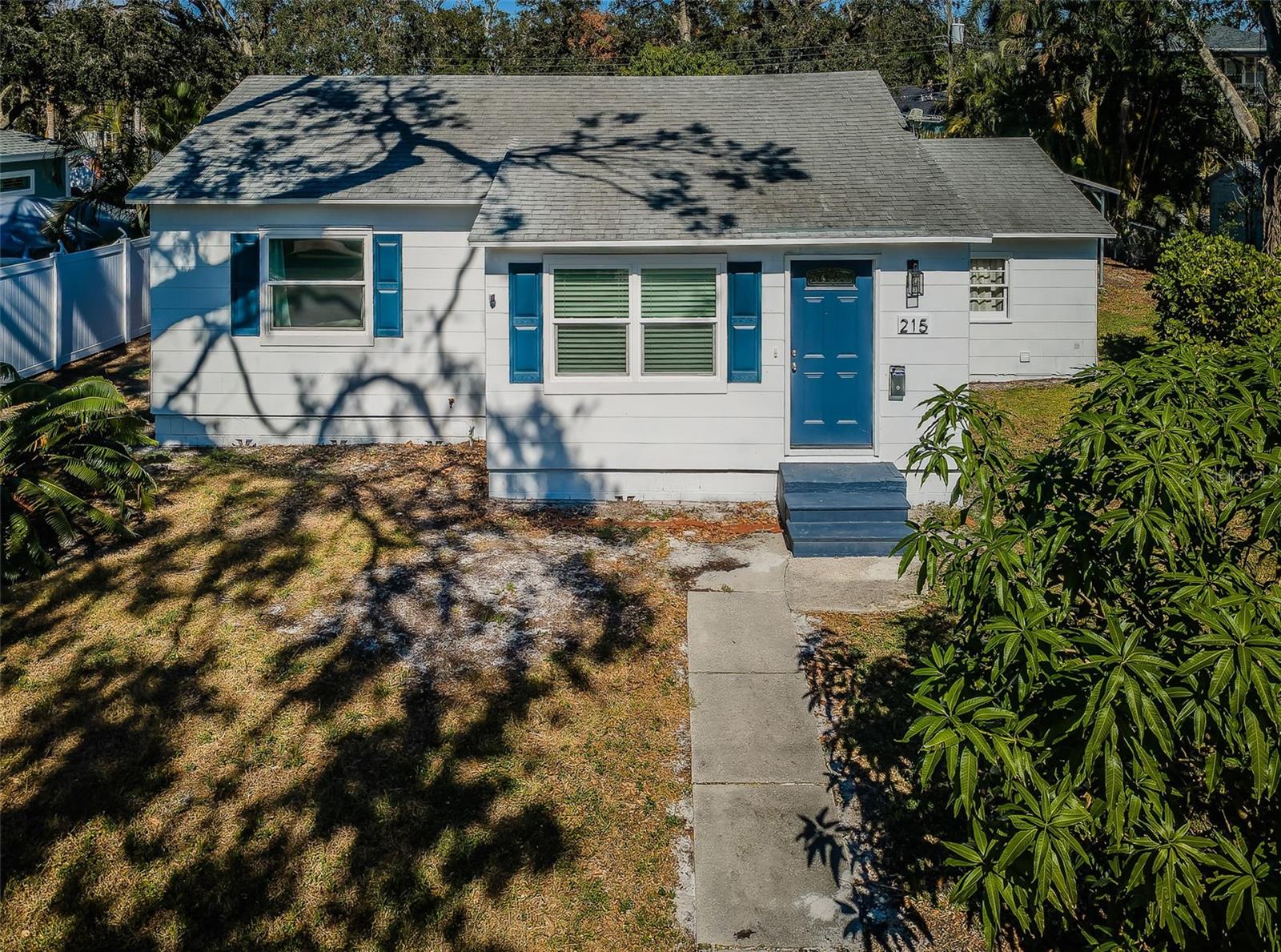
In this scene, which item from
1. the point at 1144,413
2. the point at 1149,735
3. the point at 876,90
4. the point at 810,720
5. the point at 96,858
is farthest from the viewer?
the point at 876,90

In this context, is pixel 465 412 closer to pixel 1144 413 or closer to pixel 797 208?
pixel 797 208

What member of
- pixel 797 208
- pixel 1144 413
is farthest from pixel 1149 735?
pixel 797 208

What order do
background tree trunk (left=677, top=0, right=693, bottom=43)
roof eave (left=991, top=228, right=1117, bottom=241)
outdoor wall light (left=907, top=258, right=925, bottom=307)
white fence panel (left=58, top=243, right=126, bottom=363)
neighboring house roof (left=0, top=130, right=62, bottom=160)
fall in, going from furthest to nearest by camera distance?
background tree trunk (left=677, top=0, right=693, bottom=43), neighboring house roof (left=0, top=130, right=62, bottom=160), roof eave (left=991, top=228, right=1117, bottom=241), white fence panel (left=58, top=243, right=126, bottom=363), outdoor wall light (left=907, top=258, right=925, bottom=307)

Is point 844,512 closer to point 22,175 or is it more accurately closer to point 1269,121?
point 1269,121

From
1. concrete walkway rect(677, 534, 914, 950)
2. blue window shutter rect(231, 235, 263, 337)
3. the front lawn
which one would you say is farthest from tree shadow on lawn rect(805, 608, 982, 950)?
blue window shutter rect(231, 235, 263, 337)

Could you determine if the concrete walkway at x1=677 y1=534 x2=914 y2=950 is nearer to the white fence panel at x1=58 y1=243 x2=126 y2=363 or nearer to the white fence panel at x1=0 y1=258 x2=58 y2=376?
the white fence panel at x1=0 y1=258 x2=58 y2=376

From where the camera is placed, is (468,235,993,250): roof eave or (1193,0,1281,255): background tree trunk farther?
(1193,0,1281,255): background tree trunk
